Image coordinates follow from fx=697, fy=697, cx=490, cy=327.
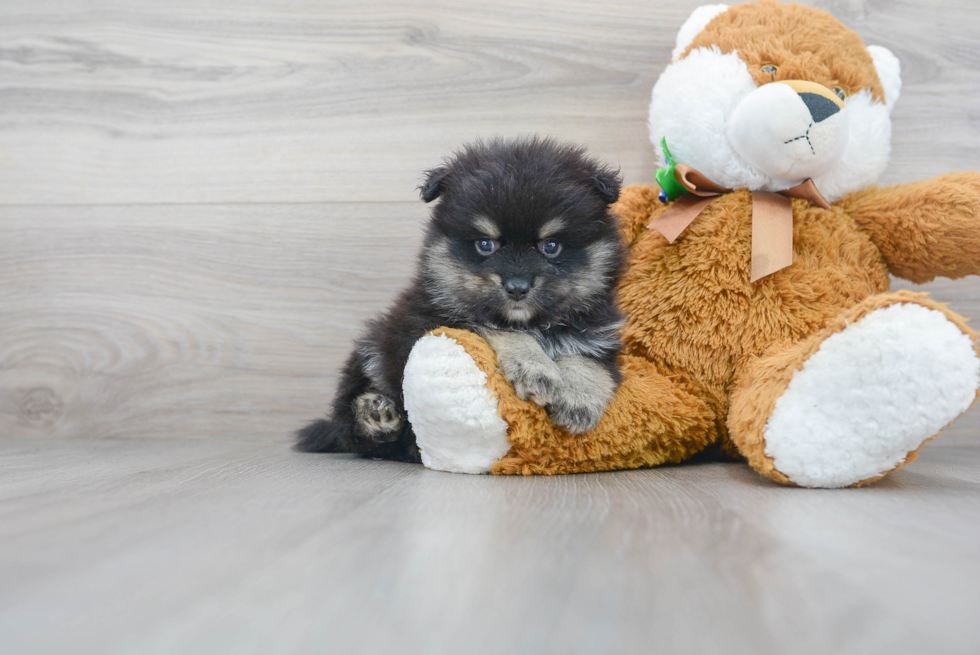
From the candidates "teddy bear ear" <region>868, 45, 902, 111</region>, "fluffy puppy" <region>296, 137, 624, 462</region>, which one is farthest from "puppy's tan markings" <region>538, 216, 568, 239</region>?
"teddy bear ear" <region>868, 45, 902, 111</region>

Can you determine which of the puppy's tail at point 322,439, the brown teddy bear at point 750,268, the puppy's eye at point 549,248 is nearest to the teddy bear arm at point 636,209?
the brown teddy bear at point 750,268

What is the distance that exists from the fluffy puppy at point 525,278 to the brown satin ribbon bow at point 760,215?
18 centimetres

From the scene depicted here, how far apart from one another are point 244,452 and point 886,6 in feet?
6.23

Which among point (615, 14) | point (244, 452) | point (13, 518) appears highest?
point (615, 14)

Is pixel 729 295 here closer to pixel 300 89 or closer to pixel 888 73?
pixel 888 73

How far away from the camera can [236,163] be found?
1.87m

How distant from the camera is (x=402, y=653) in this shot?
527mm

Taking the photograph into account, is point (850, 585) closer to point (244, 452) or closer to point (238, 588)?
point (238, 588)

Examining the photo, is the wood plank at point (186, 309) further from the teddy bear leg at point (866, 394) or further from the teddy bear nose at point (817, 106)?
the teddy bear leg at point (866, 394)

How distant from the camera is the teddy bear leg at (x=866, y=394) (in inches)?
38.6

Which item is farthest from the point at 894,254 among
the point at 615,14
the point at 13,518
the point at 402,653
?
the point at 13,518

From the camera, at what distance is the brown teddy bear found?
1.09 meters

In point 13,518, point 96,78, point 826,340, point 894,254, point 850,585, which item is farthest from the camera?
point 96,78

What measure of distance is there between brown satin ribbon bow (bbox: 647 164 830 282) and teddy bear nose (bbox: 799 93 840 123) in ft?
0.44
